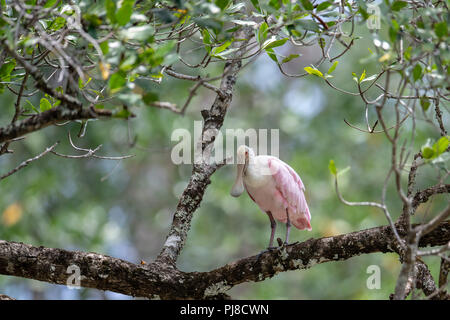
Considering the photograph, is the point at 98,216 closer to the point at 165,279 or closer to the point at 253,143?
the point at 253,143

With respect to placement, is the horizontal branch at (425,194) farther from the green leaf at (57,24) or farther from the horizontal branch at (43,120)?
the green leaf at (57,24)

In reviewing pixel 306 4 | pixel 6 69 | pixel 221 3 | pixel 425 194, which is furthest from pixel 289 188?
pixel 6 69

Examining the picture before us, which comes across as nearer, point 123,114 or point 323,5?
point 123,114

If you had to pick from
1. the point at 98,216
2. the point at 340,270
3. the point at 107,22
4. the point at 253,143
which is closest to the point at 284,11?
the point at 107,22

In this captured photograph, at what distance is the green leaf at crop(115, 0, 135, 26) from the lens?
2.60 metres

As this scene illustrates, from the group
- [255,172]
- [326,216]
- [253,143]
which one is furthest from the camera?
[326,216]

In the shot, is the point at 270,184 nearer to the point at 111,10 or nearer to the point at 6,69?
the point at 6,69

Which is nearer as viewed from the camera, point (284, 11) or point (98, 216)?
point (284, 11)

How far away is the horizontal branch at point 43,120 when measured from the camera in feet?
9.12

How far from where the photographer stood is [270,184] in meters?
4.71

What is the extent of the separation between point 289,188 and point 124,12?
252 cm
